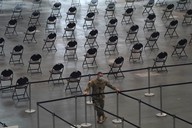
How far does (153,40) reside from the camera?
25.1m

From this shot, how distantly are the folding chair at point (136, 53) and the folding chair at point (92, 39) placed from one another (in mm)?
2312

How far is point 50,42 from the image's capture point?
26.5 metres

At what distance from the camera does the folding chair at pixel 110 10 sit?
107 ft

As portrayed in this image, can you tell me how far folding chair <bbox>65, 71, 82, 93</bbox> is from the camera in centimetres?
1884

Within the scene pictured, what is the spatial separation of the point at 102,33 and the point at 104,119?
1275 centimetres

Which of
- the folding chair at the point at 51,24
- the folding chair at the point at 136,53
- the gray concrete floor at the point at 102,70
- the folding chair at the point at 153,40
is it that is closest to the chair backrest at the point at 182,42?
the gray concrete floor at the point at 102,70

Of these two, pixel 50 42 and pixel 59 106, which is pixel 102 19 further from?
pixel 59 106

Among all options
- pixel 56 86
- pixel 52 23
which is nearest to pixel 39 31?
pixel 52 23

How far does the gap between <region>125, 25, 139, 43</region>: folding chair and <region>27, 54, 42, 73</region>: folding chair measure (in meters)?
5.80

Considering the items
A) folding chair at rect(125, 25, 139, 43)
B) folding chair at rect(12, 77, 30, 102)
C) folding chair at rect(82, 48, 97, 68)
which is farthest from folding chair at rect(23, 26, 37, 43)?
folding chair at rect(12, 77, 30, 102)

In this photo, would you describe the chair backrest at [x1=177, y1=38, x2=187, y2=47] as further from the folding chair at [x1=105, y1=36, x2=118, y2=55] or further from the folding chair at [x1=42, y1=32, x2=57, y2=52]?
the folding chair at [x1=42, y1=32, x2=57, y2=52]

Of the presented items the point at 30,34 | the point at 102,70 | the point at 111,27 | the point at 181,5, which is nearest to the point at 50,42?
the point at 30,34

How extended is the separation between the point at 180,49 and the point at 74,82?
7.24 meters

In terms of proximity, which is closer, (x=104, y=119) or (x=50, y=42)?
(x=104, y=119)
